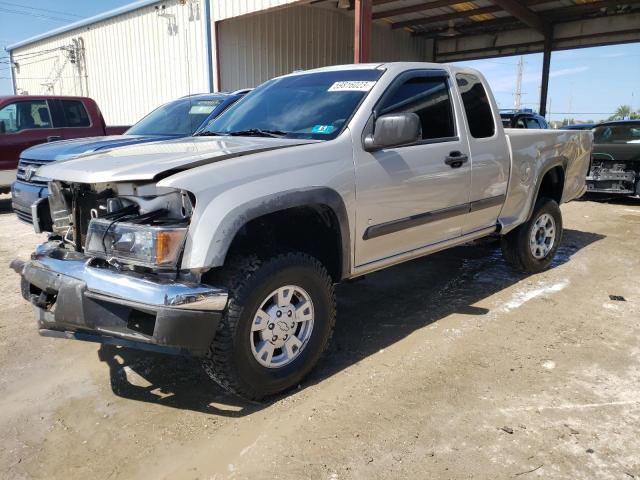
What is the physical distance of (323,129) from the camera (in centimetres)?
335

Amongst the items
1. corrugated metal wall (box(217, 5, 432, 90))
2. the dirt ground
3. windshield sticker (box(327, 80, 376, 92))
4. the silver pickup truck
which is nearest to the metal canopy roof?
corrugated metal wall (box(217, 5, 432, 90))

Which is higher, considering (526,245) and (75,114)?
(75,114)

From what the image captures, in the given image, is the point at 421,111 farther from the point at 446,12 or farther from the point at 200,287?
the point at 446,12

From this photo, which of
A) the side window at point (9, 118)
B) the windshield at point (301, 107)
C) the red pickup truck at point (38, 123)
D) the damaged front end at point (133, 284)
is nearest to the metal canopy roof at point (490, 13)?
the red pickup truck at point (38, 123)

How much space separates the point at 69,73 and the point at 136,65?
5491 mm

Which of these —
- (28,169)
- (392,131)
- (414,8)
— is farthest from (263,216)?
(414,8)

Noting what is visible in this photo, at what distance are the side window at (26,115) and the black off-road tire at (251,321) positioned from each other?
8452 millimetres

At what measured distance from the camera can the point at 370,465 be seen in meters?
2.44

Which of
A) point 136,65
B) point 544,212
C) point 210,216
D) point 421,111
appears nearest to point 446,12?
point 136,65

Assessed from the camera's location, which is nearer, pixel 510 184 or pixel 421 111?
pixel 421 111

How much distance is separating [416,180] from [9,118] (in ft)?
28.3

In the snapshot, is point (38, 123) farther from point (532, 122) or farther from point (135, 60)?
point (532, 122)

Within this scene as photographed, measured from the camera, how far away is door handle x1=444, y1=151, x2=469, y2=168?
392 cm

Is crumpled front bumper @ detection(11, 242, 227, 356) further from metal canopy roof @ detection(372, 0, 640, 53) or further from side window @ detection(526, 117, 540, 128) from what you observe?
metal canopy roof @ detection(372, 0, 640, 53)
